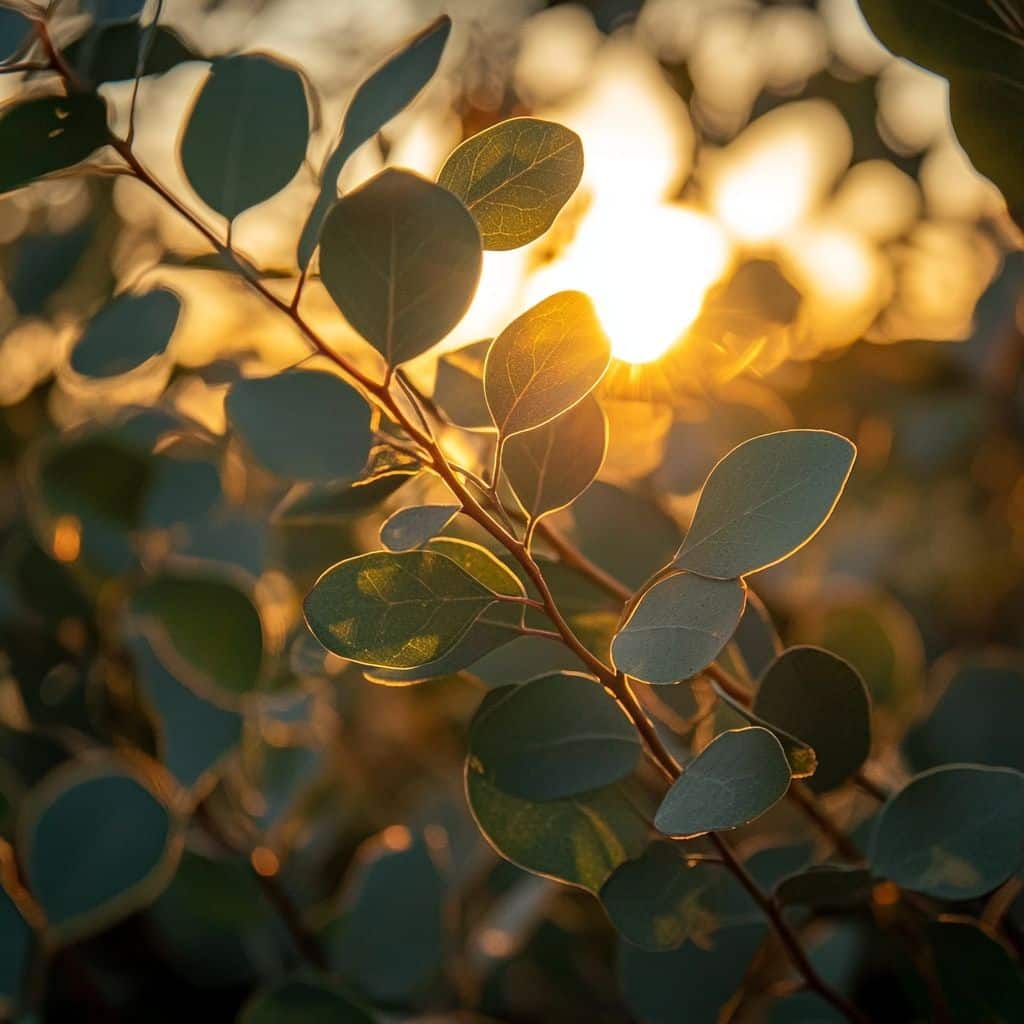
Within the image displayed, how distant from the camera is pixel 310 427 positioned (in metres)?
0.41

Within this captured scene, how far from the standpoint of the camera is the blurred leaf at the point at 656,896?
0.40 m

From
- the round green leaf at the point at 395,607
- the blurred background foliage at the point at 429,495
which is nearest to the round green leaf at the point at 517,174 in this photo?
the blurred background foliage at the point at 429,495

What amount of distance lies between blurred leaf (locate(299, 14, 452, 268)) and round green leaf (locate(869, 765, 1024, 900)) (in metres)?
0.31

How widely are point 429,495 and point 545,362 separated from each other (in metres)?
0.31

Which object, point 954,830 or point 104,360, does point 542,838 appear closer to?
point 954,830

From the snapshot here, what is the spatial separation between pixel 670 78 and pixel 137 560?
85cm

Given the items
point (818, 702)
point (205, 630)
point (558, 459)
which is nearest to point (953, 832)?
point (818, 702)

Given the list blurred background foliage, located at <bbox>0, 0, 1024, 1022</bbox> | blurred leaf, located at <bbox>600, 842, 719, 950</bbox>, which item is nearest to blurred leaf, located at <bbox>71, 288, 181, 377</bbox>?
blurred background foliage, located at <bbox>0, 0, 1024, 1022</bbox>

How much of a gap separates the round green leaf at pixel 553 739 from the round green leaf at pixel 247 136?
0.74ft

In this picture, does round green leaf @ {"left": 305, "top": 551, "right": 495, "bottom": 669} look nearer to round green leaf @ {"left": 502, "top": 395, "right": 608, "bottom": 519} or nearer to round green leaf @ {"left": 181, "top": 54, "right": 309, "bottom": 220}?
round green leaf @ {"left": 502, "top": 395, "right": 608, "bottom": 519}

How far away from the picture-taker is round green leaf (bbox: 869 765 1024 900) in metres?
0.39

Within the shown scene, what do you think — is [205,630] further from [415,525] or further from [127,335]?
[415,525]

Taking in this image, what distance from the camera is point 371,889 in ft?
2.19

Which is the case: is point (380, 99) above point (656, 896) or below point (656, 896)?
above
